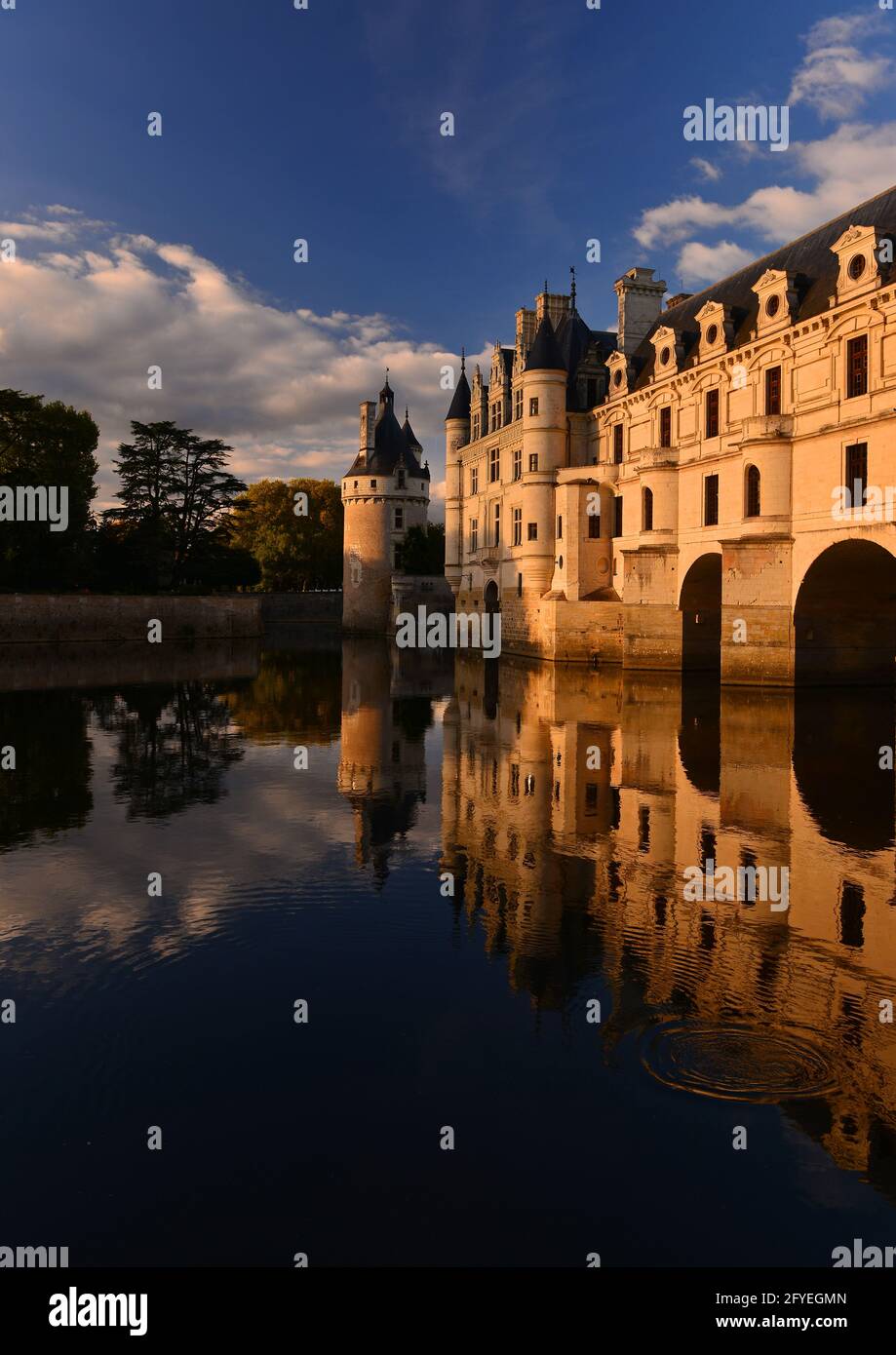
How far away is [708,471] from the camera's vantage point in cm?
3666

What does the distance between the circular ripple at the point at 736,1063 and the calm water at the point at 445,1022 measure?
0.09ft

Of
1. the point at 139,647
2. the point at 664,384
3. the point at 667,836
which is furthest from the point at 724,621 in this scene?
the point at 139,647

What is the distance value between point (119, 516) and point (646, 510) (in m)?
47.5

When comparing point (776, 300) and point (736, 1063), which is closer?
point (736, 1063)

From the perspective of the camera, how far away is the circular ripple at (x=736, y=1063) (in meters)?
6.32

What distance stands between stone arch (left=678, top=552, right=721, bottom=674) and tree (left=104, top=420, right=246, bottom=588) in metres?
47.2

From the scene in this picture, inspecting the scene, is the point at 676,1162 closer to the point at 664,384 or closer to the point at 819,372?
the point at 819,372

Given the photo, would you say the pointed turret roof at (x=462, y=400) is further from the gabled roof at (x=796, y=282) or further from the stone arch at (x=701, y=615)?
the stone arch at (x=701, y=615)

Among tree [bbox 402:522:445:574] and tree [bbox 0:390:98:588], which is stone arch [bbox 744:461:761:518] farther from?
tree [bbox 0:390:98:588]

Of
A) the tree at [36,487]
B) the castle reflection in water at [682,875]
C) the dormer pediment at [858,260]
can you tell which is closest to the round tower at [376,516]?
the tree at [36,487]

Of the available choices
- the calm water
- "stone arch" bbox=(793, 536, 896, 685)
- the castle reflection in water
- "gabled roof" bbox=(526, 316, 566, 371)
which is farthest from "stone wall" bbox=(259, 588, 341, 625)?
the calm water

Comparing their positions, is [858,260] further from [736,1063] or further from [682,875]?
[736,1063]

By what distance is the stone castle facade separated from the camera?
93.6 feet

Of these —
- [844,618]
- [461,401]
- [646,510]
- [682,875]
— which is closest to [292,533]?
[461,401]
